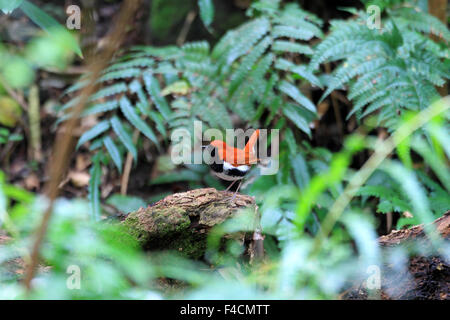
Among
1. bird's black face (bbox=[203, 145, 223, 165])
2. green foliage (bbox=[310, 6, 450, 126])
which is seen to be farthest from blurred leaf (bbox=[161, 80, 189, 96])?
green foliage (bbox=[310, 6, 450, 126])

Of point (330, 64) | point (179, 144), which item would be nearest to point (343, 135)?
point (330, 64)

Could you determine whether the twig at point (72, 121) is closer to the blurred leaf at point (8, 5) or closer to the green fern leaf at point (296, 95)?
the blurred leaf at point (8, 5)

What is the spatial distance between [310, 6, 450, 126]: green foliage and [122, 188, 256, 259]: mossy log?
3.55ft

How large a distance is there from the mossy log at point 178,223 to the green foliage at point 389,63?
1.08m

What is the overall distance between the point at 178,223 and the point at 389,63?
5.49 feet

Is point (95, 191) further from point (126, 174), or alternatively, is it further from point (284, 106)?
point (284, 106)

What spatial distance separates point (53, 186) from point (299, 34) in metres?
2.20

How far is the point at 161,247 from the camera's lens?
1.72 m

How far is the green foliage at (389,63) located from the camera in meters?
2.41

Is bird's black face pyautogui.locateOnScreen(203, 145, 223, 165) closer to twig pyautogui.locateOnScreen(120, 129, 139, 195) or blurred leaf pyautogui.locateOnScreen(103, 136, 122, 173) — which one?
blurred leaf pyautogui.locateOnScreen(103, 136, 122, 173)

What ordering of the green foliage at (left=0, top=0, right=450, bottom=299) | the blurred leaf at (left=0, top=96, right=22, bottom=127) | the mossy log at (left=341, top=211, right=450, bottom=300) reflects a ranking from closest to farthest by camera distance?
the mossy log at (left=341, top=211, right=450, bottom=300), the green foliage at (left=0, top=0, right=450, bottom=299), the blurred leaf at (left=0, top=96, right=22, bottom=127)

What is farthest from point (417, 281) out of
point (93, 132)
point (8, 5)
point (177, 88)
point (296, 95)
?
point (93, 132)

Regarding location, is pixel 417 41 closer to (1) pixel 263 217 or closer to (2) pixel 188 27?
(1) pixel 263 217

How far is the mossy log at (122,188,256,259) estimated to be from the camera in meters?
1.69
